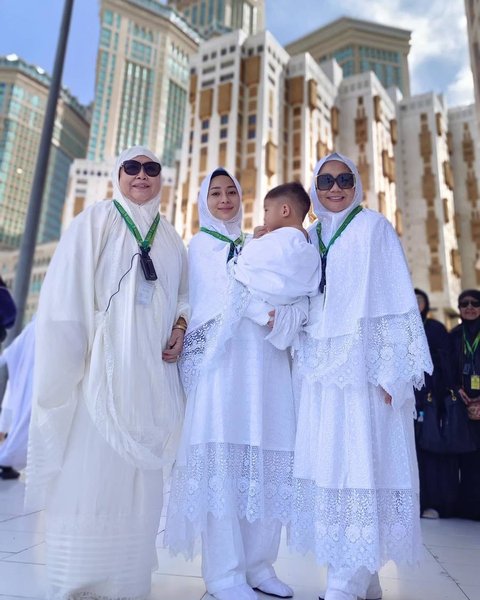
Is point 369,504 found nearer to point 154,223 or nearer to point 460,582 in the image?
point 460,582

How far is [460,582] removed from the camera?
1.70m

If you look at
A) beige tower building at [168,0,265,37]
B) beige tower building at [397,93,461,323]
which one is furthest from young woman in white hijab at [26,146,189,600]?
beige tower building at [168,0,265,37]

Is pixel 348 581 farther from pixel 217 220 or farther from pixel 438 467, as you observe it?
pixel 438 467

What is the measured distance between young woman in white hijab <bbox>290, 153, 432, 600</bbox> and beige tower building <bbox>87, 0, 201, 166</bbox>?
4315cm

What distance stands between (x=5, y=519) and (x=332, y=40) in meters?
51.9

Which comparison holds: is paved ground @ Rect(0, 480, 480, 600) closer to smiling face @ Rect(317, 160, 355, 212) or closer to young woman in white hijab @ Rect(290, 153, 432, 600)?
young woman in white hijab @ Rect(290, 153, 432, 600)

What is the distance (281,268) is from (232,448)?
63 centimetres

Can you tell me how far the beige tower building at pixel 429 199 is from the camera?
72.0ft

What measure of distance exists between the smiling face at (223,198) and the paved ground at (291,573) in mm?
1348

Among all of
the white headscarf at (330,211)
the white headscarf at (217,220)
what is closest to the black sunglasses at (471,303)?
the white headscarf at (330,211)

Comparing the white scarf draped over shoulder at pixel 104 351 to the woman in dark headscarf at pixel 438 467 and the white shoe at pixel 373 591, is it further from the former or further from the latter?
the woman in dark headscarf at pixel 438 467

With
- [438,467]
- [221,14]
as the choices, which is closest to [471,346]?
[438,467]

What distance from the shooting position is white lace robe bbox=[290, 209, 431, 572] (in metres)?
1.43

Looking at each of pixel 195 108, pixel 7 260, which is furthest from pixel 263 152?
pixel 7 260
